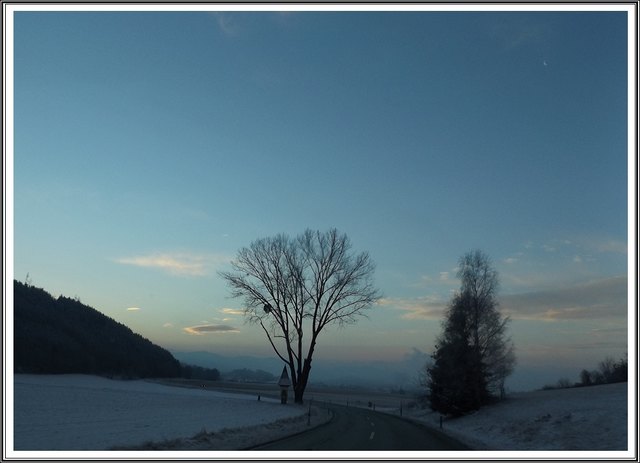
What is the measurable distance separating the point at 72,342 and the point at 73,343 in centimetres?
38

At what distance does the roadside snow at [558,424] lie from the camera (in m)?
20.5

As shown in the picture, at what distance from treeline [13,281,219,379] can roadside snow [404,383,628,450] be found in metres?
58.4

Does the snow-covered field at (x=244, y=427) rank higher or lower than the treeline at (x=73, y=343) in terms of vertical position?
lower

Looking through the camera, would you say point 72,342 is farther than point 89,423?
Yes

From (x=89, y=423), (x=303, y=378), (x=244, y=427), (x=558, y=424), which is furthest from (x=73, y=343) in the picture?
(x=558, y=424)

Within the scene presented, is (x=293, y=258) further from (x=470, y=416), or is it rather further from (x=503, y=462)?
(x=503, y=462)

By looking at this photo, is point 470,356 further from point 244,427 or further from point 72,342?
point 72,342

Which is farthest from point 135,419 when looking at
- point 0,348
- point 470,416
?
point 470,416

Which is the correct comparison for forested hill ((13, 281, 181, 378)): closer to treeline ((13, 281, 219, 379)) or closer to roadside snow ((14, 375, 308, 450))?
treeline ((13, 281, 219, 379))

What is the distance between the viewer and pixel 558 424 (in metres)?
24.9

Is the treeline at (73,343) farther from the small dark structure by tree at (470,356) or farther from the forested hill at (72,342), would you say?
the small dark structure by tree at (470,356)

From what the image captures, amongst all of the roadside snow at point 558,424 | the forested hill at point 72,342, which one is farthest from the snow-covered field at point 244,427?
the forested hill at point 72,342

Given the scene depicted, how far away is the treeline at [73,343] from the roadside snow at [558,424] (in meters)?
58.4

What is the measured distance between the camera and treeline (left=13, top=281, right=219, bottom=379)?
76562 millimetres
